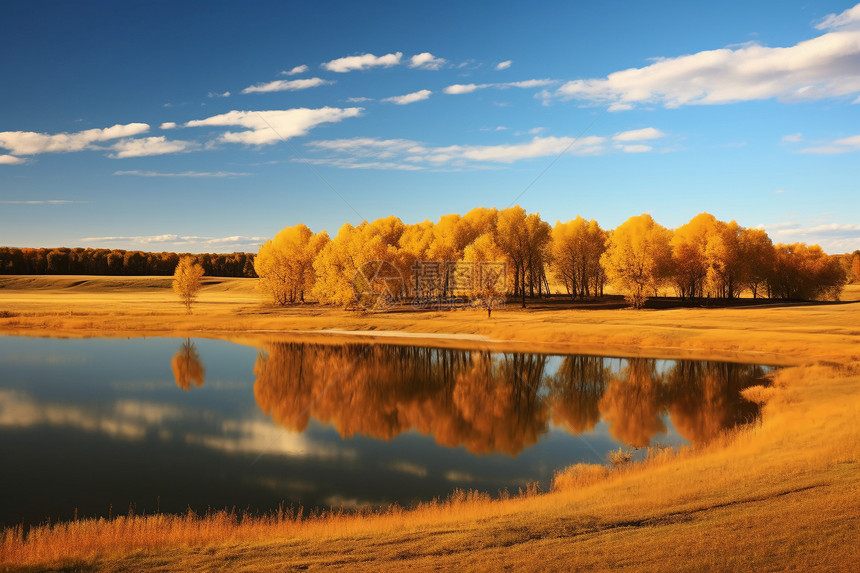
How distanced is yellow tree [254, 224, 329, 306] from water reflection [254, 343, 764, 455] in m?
53.0

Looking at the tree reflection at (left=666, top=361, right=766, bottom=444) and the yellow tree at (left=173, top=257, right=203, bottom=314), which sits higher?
the yellow tree at (left=173, top=257, right=203, bottom=314)

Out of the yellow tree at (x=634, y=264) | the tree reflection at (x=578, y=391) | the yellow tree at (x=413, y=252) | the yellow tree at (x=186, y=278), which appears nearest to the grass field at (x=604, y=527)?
the tree reflection at (x=578, y=391)

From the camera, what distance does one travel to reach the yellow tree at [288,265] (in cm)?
10850

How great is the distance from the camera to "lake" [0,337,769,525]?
2159 centimetres

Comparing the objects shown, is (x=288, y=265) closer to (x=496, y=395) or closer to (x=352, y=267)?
(x=352, y=267)

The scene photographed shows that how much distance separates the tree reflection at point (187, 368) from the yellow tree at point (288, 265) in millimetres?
45738

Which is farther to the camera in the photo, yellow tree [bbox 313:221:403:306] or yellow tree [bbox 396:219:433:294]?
yellow tree [bbox 396:219:433:294]

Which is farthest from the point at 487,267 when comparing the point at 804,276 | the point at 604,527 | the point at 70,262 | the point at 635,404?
the point at 70,262

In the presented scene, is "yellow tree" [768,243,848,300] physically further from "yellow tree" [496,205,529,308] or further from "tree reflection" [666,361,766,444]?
"tree reflection" [666,361,766,444]

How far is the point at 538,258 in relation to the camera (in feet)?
333

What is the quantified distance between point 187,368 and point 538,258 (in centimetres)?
6673

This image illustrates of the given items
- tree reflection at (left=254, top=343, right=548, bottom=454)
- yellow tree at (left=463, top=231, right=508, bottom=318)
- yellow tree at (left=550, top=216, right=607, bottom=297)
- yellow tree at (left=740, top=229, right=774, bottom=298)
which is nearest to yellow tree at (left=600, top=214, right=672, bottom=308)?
yellow tree at (left=550, top=216, right=607, bottom=297)

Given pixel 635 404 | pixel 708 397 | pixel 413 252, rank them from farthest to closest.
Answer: pixel 413 252, pixel 708 397, pixel 635 404

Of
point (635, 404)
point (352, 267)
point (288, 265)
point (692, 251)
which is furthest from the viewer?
point (288, 265)
